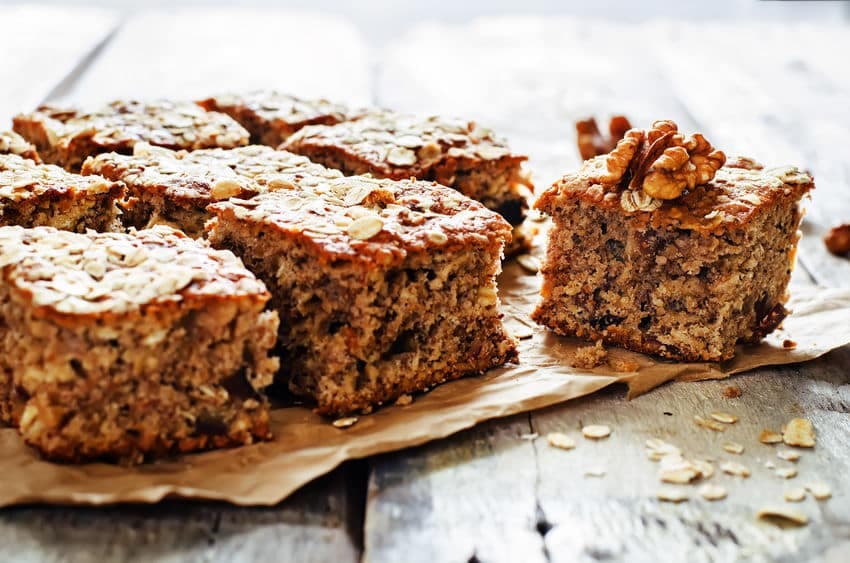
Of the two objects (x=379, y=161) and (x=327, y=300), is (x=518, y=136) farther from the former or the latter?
(x=327, y=300)

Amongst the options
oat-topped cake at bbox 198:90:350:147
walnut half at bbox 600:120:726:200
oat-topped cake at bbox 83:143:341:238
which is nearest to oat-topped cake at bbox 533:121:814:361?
walnut half at bbox 600:120:726:200

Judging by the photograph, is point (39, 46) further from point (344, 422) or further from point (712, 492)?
point (712, 492)

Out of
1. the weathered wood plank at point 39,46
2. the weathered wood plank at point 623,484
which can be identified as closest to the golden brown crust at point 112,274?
the weathered wood plank at point 623,484

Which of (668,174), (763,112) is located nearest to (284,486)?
(668,174)

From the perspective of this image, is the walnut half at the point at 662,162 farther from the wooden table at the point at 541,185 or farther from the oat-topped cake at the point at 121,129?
the oat-topped cake at the point at 121,129

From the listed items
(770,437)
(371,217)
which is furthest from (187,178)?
(770,437)

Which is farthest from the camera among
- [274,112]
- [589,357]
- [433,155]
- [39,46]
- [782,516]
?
[39,46]
